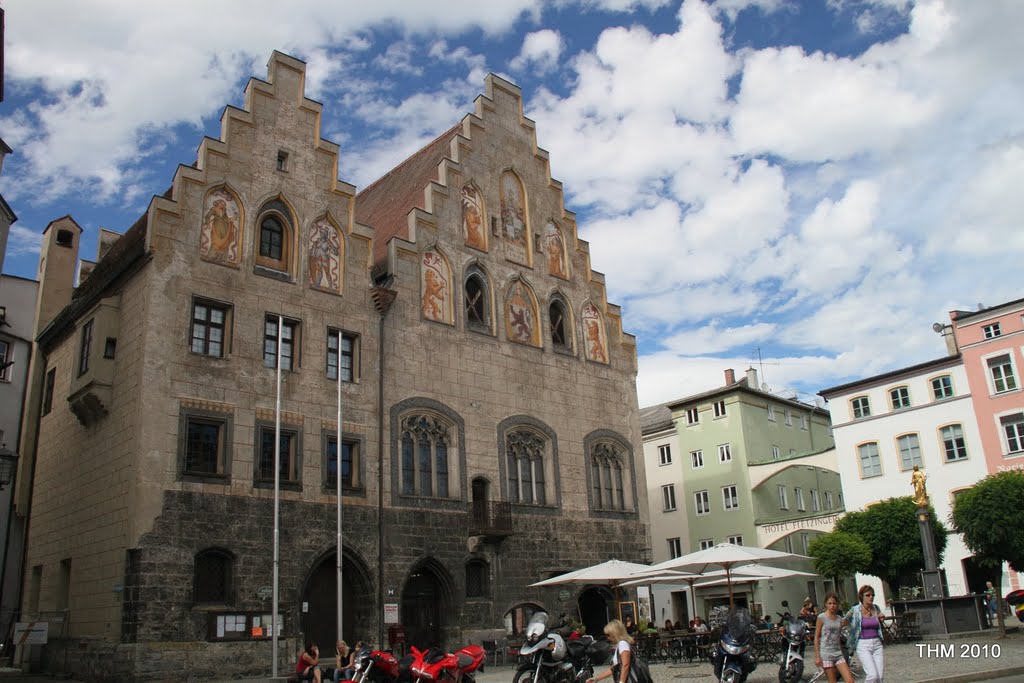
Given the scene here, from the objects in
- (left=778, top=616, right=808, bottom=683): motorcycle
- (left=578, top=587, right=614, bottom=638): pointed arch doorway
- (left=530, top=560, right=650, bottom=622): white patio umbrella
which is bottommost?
(left=778, top=616, right=808, bottom=683): motorcycle

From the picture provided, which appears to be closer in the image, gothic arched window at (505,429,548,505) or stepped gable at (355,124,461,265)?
gothic arched window at (505,429,548,505)

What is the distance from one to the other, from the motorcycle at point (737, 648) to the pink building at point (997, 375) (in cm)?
2912

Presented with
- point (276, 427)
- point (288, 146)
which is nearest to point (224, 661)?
point (276, 427)

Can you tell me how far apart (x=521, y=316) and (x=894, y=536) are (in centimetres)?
1745

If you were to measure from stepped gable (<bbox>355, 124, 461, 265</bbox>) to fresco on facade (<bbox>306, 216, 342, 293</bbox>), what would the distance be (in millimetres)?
2519

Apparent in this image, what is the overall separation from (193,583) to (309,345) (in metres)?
7.39

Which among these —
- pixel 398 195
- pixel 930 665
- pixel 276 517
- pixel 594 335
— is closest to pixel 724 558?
A: pixel 930 665

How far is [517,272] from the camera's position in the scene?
33.0 m

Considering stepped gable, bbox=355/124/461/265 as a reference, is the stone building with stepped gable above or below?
below

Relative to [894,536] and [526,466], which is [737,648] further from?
[894,536]

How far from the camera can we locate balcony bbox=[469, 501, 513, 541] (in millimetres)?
28141

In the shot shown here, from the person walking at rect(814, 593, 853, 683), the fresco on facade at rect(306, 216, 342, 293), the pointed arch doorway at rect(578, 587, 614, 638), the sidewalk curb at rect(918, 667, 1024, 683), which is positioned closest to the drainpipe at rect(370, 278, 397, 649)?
the fresco on facade at rect(306, 216, 342, 293)

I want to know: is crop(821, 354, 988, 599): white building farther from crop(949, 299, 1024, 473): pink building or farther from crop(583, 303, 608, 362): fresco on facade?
crop(583, 303, 608, 362): fresco on facade

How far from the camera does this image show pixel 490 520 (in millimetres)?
28484
